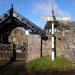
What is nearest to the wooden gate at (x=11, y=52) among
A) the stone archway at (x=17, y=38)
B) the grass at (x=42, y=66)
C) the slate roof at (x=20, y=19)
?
the slate roof at (x=20, y=19)

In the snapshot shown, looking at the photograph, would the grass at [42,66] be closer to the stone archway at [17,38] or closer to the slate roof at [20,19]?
the slate roof at [20,19]

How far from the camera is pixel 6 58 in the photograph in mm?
23766

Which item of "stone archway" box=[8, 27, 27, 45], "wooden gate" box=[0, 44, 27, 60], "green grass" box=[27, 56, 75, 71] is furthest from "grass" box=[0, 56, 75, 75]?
"stone archway" box=[8, 27, 27, 45]

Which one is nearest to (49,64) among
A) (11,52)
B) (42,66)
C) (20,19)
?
(42,66)

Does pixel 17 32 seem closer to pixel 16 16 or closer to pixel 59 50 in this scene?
pixel 16 16

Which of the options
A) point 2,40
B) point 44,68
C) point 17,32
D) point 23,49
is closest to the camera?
point 44,68

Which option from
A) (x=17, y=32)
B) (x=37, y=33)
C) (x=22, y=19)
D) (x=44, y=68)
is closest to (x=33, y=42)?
(x=37, y=33)

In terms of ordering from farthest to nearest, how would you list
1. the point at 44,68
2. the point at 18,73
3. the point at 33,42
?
the point at 33,42, the point at 44,68, the point at 18,73

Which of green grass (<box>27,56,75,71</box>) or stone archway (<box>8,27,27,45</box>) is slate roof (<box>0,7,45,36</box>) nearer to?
green grass (<box>27,56,75,71</box>)

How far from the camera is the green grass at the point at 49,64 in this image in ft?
62.4

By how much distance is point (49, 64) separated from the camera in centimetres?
1980

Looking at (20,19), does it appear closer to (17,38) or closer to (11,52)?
(11,52)

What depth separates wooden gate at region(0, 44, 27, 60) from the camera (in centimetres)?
2383

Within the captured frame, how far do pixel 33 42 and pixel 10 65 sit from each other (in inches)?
119
